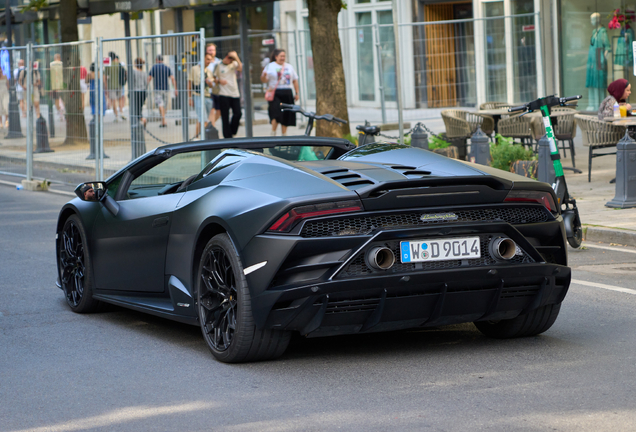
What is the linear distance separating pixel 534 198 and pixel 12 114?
43.8 ft

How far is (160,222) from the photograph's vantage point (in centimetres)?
584

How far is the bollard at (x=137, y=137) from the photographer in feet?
46.2

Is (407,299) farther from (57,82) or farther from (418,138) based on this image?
(57,82)

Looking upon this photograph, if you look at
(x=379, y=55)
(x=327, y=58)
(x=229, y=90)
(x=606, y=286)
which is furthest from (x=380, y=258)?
(x=379, y=55)

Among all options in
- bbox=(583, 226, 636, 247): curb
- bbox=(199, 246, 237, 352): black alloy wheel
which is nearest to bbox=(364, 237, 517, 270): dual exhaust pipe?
bbox=(199, 246, 237, 352): black alloy wheel

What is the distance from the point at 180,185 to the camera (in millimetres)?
6227

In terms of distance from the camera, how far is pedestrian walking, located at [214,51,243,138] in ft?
61.9

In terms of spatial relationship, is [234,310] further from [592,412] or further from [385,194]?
[592,412]

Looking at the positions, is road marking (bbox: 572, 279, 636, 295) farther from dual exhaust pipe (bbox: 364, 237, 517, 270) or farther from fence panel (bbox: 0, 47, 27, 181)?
fence panel (bbox: 0, 47, 27, 181)

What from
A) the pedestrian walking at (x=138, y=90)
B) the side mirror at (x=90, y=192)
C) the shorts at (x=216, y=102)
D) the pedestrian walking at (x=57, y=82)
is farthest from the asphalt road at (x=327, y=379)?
the shorts at (x=216, y=102)

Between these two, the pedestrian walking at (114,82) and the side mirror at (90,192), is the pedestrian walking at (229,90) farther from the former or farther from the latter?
the side mirror at (90,192)

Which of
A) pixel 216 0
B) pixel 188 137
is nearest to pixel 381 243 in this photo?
pixel 188 137

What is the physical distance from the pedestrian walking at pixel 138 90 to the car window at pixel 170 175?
5.62 metres

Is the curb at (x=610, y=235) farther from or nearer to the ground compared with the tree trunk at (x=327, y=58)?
nearer to the ground
